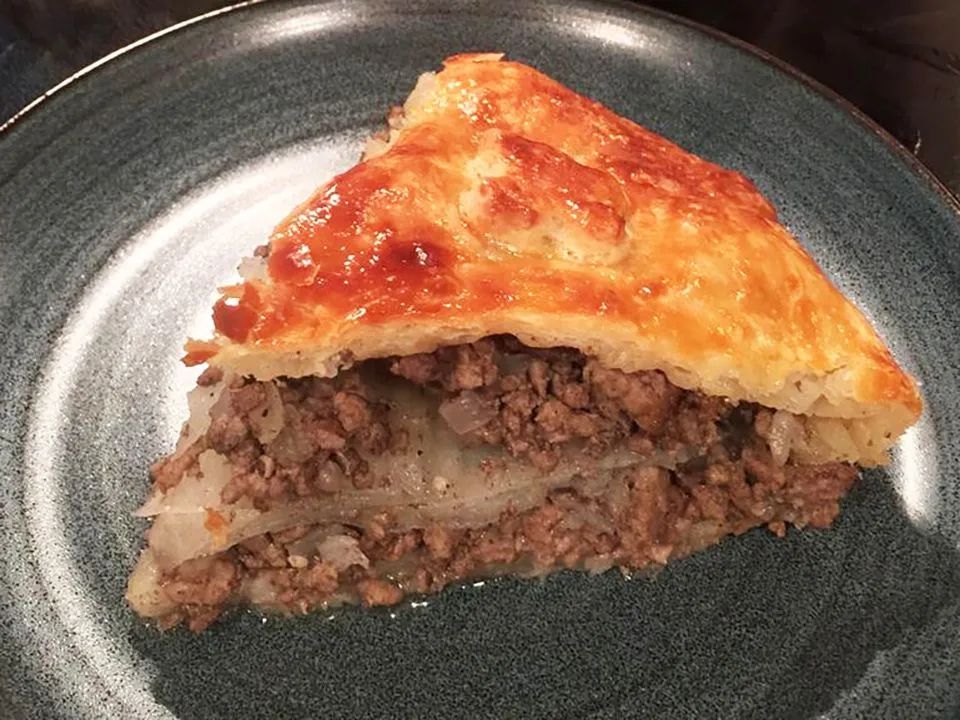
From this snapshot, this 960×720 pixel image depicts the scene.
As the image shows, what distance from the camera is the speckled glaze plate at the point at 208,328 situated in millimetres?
2484

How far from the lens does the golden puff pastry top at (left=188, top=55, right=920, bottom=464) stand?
7.89 feet

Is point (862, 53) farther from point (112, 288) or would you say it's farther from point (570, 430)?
point (112, 288)

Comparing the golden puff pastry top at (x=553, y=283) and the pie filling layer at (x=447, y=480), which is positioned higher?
the golden puff pastry top at (x=553, y=283)

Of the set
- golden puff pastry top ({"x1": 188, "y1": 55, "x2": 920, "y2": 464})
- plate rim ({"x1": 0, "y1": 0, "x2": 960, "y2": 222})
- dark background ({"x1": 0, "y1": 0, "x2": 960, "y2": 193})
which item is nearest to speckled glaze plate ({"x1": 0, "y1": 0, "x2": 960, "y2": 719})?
plate rim ({"x1": 0, "y1": 0, "x2": 960, "y2": 222})

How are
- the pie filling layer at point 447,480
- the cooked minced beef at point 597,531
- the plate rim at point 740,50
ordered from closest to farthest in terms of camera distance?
the pie filling layer at point 447,480, the cooked minced beef at point 597,531, the plate rim at point 740,50

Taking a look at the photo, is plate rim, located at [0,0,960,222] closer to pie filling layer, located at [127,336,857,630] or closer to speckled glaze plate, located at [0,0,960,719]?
speckled glaze plate, located at [0,0,960,719]

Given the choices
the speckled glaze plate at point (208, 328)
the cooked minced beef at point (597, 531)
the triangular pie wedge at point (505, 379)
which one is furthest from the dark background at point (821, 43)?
the cooked minced beef at point (597, 531)

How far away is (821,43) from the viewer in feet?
14.7

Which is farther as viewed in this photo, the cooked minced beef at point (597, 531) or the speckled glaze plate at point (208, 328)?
the cooked minced beef at point (597, 531)

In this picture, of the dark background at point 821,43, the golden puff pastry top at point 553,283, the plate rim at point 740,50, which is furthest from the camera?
the dark background at point 821,43

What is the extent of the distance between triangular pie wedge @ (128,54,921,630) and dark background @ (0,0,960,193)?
1.60 m

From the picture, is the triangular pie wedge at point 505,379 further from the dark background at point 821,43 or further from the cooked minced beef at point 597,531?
the dark background at point 821,43

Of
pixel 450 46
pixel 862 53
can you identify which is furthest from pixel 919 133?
pixel 450 46

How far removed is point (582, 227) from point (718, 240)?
356mm
